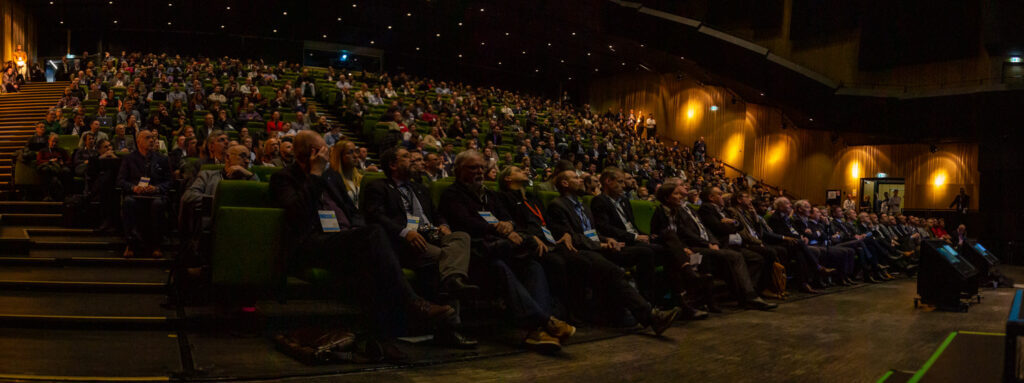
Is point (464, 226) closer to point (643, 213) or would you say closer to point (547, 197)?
point (547, 197)

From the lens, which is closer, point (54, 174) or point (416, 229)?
point (416, 229)

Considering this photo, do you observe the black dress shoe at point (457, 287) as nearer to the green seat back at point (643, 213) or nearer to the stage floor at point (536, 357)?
the stage floor at point (536, 357)

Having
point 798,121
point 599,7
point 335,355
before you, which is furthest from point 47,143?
point 798,121

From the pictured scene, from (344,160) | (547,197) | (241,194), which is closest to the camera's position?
(241,194)

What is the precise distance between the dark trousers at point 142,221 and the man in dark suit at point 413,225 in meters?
2.00

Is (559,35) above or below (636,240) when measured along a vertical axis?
above

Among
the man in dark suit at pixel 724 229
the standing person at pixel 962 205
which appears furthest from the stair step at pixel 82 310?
the standing person at pixel 962 205

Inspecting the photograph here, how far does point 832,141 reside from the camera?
1677cm

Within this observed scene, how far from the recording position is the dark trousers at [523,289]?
3180 mm

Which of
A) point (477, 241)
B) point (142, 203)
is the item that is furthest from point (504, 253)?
point (142, 203)

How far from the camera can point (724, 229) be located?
5031 millimetres

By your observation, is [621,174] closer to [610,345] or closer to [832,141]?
[610,345]

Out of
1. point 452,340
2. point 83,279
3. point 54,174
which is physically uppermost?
point 54,174

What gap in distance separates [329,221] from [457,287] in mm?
667
